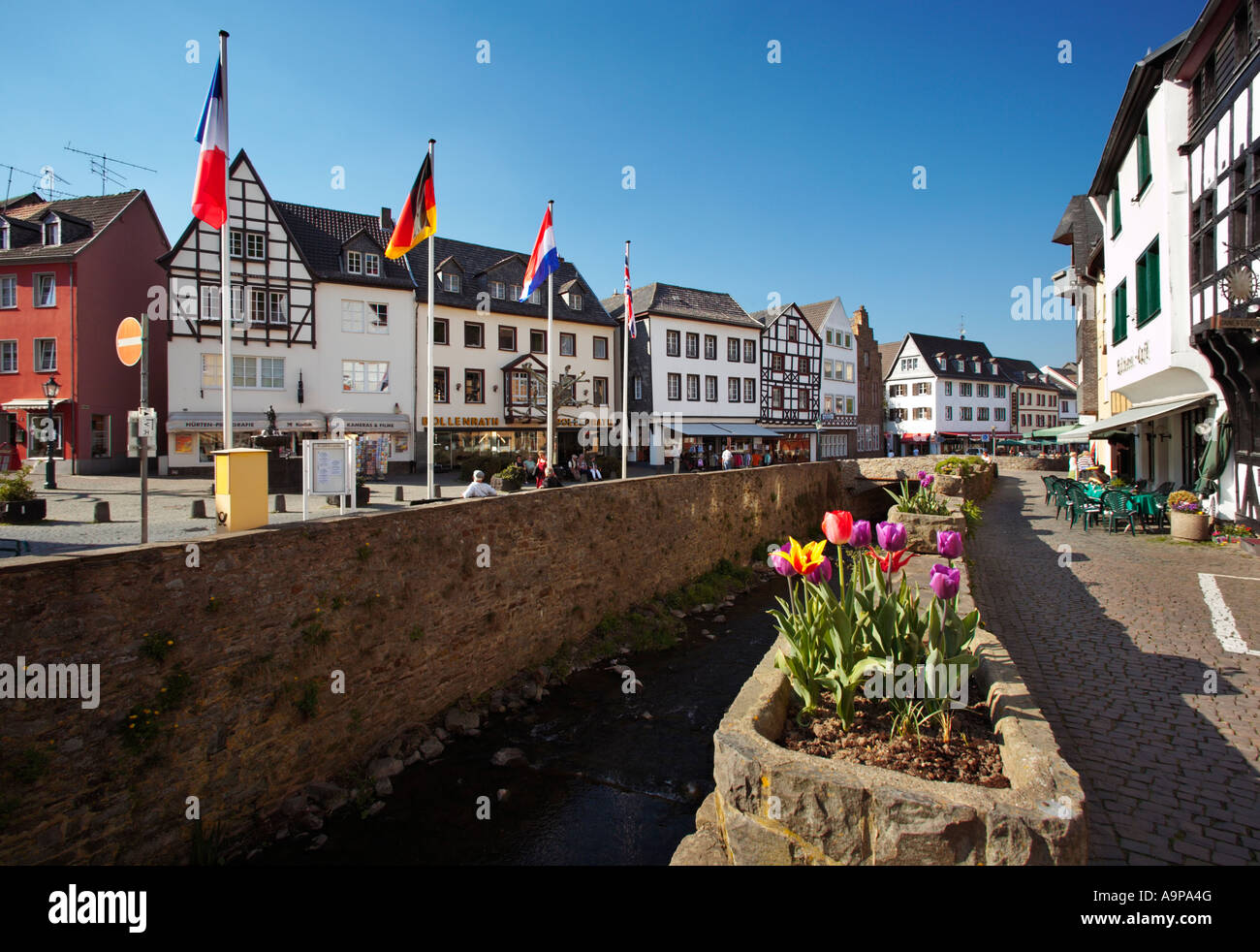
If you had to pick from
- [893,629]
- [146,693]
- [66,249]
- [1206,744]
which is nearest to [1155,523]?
[1206,744]

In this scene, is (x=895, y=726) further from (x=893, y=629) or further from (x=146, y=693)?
(x=146, y=693)

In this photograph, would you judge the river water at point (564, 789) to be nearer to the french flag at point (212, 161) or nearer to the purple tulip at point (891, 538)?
the purple tulip at point (891, 538)

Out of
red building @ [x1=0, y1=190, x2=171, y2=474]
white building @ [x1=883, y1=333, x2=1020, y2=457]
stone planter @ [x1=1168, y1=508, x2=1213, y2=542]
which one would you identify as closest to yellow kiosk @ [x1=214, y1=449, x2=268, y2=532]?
stone planter @ [x1=1168, y1=508, x2=1213, y2=542]

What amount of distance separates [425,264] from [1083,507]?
28.1 metres

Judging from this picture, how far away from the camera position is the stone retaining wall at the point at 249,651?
4.96m

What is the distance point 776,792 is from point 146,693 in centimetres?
521

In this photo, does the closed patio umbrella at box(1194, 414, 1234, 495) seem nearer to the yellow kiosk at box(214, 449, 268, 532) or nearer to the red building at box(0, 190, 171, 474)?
the yellow kiosk at box(214, 449, 268, 532)

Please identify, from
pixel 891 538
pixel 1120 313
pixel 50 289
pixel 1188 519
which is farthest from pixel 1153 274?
pixel 50 289

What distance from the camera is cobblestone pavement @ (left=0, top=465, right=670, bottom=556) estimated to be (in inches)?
400

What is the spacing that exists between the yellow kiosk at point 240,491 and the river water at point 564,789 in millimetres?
3165

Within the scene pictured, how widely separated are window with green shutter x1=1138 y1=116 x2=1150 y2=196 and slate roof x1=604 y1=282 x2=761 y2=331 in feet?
82.7

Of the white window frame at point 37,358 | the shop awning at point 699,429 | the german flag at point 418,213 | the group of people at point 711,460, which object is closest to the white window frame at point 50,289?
the white window frame at point 37,358

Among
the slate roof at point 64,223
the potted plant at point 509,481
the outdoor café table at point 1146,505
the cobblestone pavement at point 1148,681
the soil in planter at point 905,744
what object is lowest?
the cobblestone pavement at point 1148,681

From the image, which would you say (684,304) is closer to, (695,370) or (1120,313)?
(695,370)
